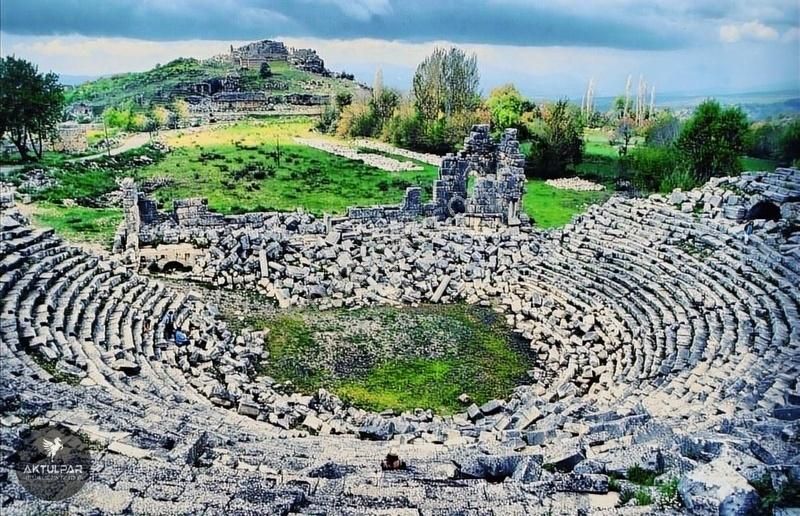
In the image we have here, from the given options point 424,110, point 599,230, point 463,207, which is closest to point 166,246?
point 463,207

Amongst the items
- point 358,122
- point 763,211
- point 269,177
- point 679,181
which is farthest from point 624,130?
point 763,211

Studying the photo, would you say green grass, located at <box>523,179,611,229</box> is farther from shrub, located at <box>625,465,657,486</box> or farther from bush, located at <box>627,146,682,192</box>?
shrub, located at <box>625,465,657,486</box>

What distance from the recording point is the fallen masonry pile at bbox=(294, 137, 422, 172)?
44.7 metres

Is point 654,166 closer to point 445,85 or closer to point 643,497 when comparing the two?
point 445,85

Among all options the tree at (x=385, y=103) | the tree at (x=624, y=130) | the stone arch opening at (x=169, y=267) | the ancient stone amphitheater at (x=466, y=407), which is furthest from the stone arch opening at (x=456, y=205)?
the tree at (x=624, y=130)

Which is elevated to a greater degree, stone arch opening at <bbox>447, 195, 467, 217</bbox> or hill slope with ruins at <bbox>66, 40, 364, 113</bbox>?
hill slope with ruins at <bbox>66, 40, 364, 113</bbox>

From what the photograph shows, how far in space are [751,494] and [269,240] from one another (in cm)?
→ 1713

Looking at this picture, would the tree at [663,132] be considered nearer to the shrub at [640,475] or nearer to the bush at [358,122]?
the bush at [358,122]

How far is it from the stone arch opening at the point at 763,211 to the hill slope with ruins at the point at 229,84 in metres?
48.6

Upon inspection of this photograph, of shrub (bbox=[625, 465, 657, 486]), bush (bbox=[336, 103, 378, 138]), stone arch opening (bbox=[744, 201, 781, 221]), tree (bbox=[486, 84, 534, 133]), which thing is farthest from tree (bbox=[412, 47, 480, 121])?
shrub (bbox=[625, 465, 657, 486])

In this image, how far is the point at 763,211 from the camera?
1969cm

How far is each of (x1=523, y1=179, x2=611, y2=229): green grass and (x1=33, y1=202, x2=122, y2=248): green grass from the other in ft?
54.4

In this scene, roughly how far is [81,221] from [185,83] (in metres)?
43.4

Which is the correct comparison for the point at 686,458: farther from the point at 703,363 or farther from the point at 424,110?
the point at 424,110
